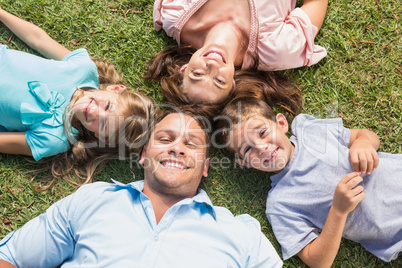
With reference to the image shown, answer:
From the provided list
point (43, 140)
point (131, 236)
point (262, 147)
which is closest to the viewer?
point (131, 236)

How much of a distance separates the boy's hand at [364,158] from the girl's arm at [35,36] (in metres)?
2.63

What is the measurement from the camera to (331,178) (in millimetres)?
2748

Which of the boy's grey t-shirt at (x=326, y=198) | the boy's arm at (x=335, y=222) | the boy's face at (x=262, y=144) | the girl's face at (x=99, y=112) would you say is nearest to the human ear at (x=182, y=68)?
the girl's face at (x=99, y=112)

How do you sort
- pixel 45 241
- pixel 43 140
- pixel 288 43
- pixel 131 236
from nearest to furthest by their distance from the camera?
pixel 131 236 → pixel 45 241 → pixel 43 140 → pixel 288 43

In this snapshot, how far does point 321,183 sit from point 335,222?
0.31m

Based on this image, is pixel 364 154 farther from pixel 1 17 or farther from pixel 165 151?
pixel 1 17

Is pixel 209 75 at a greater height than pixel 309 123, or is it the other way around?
pixel 209 75

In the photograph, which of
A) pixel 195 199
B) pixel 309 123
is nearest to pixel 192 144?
pixel 195 199

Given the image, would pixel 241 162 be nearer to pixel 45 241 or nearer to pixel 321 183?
pixel 321 183

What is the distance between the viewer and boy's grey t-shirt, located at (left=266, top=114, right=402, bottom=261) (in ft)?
8.75

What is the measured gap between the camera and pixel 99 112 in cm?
277

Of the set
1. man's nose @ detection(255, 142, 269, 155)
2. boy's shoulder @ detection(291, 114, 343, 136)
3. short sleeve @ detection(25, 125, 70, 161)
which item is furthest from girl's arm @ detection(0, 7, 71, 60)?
boy's shoulder @ detection(291, 114, 343, 136)

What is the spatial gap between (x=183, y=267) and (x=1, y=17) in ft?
8.95

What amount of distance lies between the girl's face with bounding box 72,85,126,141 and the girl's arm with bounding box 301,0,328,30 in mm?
1892
